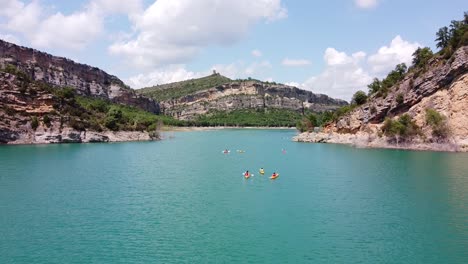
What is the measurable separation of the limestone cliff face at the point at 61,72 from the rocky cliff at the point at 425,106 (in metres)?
103

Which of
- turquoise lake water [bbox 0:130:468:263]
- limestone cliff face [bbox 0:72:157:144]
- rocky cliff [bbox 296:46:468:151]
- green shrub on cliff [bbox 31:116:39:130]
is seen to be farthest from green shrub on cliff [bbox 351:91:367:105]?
green shrub on cliff [bbox 31:116:39:130]

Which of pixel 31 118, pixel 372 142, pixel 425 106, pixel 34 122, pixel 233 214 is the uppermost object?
pixel 425 106

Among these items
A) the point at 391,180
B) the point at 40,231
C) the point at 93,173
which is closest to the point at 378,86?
the point at 391,180

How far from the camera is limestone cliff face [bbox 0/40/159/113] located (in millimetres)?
147125

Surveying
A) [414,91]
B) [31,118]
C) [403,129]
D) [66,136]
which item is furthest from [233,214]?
[31,118]

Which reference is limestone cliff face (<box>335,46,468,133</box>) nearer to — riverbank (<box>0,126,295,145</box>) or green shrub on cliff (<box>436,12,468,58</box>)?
green shrub on cliff (<box>436,12,468,58</box>)

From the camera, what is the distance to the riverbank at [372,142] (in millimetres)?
69938

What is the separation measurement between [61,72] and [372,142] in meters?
127

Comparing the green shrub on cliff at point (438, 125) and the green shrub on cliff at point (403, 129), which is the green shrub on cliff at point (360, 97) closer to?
the green shrub on cliff at point (403, 129)

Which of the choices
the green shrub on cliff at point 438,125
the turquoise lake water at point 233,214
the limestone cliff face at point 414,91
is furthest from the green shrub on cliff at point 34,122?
the green shrub on cliff at point 438,125

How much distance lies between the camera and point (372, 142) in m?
84.2

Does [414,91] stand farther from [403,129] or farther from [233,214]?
[233,214]

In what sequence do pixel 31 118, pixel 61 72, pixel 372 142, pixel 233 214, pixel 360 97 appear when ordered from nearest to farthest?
pixel 233 214 → pixel 372 142 → pixel 31 118 → pixel 360 97 → pixel 61 72

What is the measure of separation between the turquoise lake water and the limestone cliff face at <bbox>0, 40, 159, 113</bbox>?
106 m
